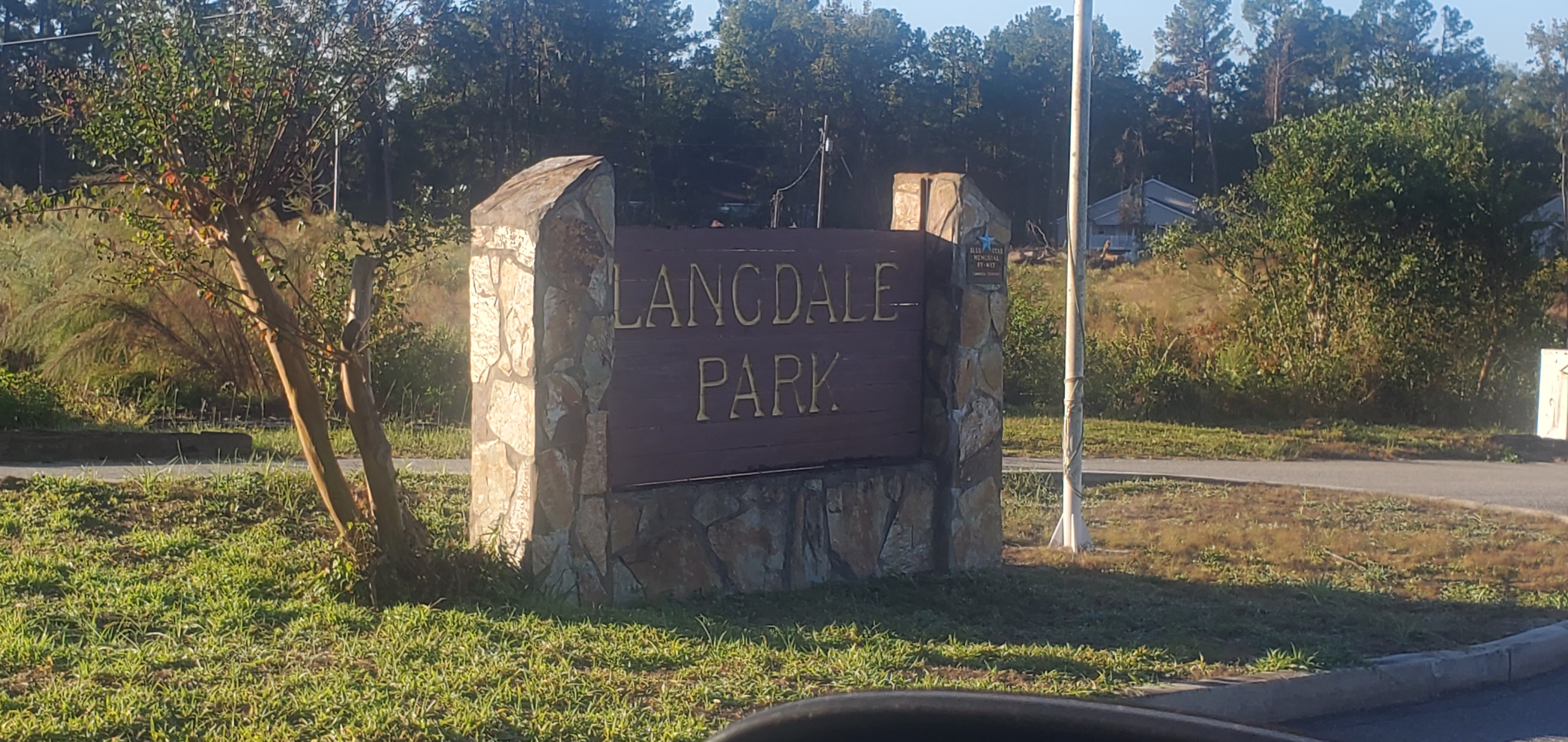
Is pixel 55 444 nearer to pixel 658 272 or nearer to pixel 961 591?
pixel 658 272

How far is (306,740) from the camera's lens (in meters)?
4.39

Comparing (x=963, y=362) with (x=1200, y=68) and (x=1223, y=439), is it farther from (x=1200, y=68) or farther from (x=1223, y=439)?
(x=1200, y=68)

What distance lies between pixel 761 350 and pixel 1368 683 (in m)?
3.23

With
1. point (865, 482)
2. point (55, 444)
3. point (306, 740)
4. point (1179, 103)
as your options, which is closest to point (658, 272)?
point (865, 482)

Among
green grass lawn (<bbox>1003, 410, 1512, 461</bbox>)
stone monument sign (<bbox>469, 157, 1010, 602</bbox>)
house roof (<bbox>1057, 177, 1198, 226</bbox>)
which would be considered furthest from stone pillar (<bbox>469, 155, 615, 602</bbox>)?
house roof (<bbox>1057, 177, 1198, 226</bbox>)

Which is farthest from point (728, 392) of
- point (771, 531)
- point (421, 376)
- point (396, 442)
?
point (421, 376)

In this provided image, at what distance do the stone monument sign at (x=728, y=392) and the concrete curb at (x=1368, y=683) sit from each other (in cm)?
237

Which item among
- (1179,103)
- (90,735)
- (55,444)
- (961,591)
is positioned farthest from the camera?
(1179,103)

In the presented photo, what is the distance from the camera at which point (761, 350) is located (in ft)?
24.1

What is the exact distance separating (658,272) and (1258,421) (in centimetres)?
1211

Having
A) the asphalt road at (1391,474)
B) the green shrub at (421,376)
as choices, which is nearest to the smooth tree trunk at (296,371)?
the asphalt road at (1391,474)

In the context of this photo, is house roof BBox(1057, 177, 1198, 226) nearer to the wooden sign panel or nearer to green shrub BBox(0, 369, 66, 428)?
green shrub BBox(0, 369, 66, 428)

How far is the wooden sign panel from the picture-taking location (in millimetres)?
6828

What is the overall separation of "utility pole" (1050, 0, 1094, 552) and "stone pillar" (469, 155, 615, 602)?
10.8 feet
